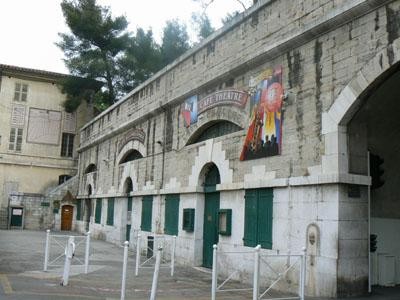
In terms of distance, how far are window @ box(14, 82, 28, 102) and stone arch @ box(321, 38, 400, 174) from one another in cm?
2771

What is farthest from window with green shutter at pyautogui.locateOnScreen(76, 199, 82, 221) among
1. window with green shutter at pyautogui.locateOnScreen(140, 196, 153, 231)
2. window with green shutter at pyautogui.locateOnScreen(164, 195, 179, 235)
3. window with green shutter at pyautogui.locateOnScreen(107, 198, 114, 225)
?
window with green shutter at pyautogui.locateOnScreen(164, 195, 179, 235)

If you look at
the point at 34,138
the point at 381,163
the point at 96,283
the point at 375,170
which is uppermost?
the point at 34,138

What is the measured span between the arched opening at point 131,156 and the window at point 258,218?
9703 mm

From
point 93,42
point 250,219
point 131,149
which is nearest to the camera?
point 250,219

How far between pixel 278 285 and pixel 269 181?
7.37 ft

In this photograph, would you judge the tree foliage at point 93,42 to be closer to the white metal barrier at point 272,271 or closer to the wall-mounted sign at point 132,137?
the wall-mounted sign at point 132,137

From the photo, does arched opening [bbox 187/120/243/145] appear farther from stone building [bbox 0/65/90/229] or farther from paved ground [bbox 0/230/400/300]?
stone building [bbox 0/65/90/229]

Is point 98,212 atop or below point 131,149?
below

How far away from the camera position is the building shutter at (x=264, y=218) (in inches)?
423

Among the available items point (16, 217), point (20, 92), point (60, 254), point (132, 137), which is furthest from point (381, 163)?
point (20, 92)

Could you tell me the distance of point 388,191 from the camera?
10852 millimetres

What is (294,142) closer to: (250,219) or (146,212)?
(250,219)

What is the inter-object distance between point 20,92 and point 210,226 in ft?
77.6

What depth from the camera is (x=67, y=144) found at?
1344 inches
